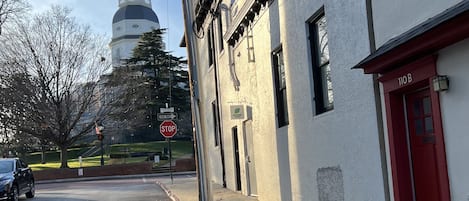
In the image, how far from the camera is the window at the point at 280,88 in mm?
11680

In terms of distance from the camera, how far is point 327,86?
30.7 ft

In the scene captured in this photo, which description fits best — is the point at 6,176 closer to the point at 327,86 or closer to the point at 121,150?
the point at 327,86

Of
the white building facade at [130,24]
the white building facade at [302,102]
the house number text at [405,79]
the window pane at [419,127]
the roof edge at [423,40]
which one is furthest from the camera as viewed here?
the white building facade at [130,24]

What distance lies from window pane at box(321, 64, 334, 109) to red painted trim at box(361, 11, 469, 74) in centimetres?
209

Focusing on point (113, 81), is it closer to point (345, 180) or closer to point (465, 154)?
point (345, 180)

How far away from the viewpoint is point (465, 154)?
17.6 ft

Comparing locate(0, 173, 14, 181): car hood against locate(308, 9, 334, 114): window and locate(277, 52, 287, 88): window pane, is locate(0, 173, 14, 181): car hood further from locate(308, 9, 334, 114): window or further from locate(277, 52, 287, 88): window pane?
locate(308, 9, 334, 114): window

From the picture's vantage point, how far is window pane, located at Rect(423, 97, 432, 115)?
6333mm

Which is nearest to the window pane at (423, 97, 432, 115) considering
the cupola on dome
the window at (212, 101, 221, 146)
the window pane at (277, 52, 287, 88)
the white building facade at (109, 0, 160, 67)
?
the window pane at (277, 52, 287, 88)

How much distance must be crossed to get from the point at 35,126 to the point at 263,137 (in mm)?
34489

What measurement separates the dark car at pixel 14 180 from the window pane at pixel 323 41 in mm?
11038

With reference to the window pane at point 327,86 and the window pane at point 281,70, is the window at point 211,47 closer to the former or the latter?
the window pane at point 281,70

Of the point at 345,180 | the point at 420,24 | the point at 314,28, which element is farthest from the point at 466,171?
the point at 314,28

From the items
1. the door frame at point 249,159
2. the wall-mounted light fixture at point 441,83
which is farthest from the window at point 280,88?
the wall-mounted light fixture at point 441,83
